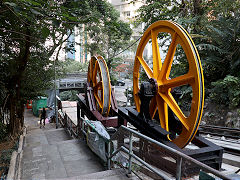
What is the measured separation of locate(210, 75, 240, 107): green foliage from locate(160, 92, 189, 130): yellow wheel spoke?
5381mm

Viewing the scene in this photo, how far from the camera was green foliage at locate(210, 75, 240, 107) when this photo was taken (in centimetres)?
849

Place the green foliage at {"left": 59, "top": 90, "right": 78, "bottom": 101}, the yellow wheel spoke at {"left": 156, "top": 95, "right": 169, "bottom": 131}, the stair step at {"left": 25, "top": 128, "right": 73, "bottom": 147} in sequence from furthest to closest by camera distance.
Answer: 1. the green foliage at {"left": 59, "top": 90, "right": 78, "bottom": 101}
2. the stair step at {"left": 25, "top": 128, "right": 73, "bottom": 147}
3. the yellow wheel spoke at {"left": 156, "top": 95, "right": 169, "bottom": 131}

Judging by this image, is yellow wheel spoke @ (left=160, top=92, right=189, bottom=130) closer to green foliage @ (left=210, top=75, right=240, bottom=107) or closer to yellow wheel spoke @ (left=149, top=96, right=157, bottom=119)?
yellow wheel spoke @ (left=149, top=96, right=157, bottom=119)

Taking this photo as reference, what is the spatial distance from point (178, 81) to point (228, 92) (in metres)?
6.06

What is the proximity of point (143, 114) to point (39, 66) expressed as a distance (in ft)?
24.4

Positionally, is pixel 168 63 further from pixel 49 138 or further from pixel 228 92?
pixel 49 138

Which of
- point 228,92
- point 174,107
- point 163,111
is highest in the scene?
point 228,92

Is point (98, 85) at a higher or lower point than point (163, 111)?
higher

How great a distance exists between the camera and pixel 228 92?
29.1 ft

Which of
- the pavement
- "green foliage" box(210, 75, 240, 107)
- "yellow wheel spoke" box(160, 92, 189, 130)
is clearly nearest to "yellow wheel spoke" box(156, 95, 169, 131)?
"yellow wheel spoke" box(160, 92, 189, 130)

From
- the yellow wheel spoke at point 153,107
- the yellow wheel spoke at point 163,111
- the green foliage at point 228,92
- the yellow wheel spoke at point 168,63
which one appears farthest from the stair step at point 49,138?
the green foliage at point 228,92

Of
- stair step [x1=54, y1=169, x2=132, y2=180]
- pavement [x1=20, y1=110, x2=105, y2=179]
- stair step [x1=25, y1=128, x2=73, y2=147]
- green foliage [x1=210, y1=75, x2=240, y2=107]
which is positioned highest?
green foliage [x1=210, y1=75, x2=240, y2=107]

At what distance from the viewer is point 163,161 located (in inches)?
113

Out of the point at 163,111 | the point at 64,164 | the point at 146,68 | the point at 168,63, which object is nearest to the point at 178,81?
the point at 168,63
